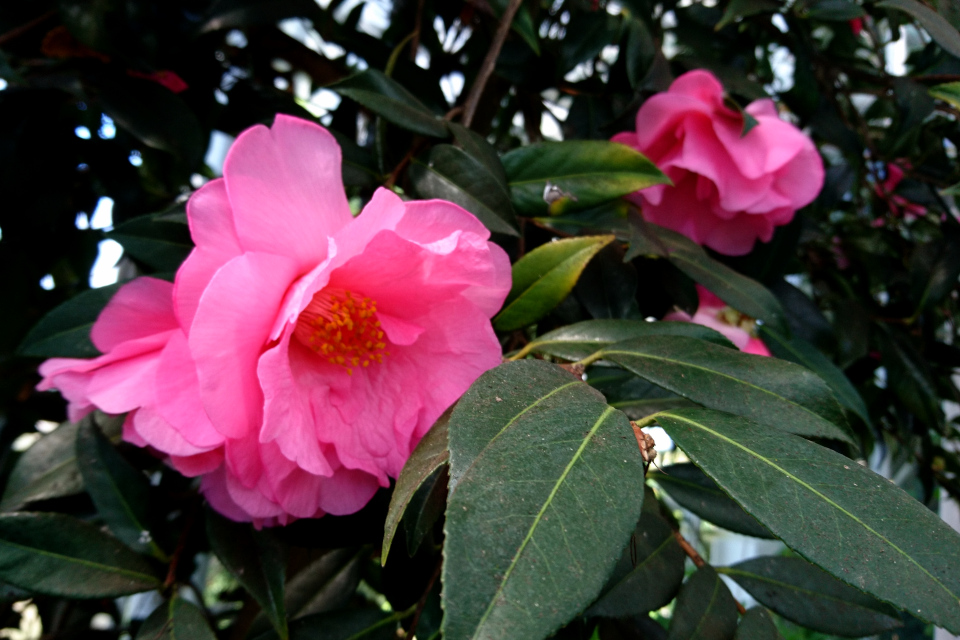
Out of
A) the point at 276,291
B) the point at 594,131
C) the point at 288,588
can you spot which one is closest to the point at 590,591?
the point at 276,291

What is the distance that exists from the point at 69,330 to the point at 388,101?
368 millimetres

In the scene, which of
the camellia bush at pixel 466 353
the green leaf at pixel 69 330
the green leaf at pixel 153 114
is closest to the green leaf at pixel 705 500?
the camellia bush at pixel 466 353

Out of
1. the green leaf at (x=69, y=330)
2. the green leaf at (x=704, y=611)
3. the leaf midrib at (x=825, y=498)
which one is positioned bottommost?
the green leaf at (x=704, y=611)

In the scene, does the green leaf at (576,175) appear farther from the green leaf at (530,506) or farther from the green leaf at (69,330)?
the green leaf at (69,330)

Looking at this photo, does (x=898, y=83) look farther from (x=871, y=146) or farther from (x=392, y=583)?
(x=392, y=583)

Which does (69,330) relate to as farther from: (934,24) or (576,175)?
(934,24)

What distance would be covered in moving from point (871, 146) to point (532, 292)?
0.76 m

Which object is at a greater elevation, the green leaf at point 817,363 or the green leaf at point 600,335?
the green leaf at point 600,335

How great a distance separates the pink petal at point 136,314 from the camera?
52 centimetres

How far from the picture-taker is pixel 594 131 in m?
0.84

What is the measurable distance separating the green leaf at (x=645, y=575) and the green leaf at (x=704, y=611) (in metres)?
0.01

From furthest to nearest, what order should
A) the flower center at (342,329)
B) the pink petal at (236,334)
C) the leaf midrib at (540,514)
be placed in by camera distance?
the flower center at (342,329) → the pink petal at (236,334) → the leaf midrib at (540,514)

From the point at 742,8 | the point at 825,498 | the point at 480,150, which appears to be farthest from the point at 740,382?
the point at 742,8

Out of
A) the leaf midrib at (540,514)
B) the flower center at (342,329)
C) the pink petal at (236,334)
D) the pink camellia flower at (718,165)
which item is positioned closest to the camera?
the leaf midrib at (540,514)
